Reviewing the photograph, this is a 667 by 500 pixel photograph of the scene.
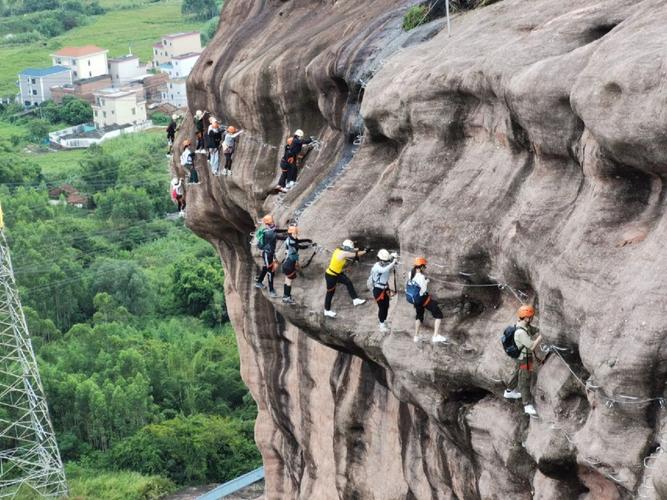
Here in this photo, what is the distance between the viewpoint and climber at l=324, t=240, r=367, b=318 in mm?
20609

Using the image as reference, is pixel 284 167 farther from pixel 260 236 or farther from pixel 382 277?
pixel 382 277

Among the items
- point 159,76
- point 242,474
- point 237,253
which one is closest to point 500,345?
point 237,253

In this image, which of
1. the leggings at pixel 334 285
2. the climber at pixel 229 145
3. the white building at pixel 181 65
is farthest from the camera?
the white building at pixel 181 65

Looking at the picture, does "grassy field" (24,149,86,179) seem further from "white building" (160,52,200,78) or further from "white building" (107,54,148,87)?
"white building" (107,54,148,87)

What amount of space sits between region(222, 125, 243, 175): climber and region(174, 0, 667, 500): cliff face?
0.46m

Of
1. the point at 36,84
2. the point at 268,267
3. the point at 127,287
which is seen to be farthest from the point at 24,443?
the point at 36,84

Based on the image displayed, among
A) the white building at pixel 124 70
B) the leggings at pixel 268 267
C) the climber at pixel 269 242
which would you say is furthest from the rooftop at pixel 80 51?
the climber at pixel 269 242

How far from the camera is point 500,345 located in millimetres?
17547

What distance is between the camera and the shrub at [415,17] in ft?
76.8

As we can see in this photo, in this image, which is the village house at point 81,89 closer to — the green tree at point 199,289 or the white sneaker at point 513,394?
the green tree at point 199,289

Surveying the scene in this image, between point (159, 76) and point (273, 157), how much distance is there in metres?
100

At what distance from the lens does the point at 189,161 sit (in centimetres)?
3016

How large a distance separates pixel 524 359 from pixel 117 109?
3935 inches

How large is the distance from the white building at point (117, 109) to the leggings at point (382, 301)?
95.3 metres
